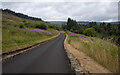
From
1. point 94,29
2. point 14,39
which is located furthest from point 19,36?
point 94,29

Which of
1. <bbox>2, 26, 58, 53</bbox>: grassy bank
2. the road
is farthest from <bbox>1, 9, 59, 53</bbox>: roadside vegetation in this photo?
the road

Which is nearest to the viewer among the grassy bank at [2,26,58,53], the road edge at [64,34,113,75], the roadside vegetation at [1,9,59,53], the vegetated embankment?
the road edge at [64,34,113,75]

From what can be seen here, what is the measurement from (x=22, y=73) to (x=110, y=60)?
4.19 metres

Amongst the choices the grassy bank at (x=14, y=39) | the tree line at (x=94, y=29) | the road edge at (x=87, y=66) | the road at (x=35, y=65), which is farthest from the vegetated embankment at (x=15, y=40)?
the tree line at (x=94, y=29)

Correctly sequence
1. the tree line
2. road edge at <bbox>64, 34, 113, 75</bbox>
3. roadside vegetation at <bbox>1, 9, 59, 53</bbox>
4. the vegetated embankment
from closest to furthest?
road edge at <bbox>64, 34, 113, 75</bbox> → the vegetated embankment → roadside vegetation at <bbox>1, 9, 59, 53</bbox> → the tree line

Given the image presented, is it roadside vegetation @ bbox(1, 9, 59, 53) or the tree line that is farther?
the tree line

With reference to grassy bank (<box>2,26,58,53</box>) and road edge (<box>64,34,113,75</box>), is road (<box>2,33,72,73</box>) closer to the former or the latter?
road edge (<box>64,34,113,75</box>)

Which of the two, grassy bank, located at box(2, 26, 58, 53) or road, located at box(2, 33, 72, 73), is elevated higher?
grassy bank, located at box(2, 26, 58, 53)

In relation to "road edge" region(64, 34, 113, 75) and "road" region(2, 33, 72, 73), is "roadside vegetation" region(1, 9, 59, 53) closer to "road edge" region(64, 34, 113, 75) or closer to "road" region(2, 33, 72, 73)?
"road" region(2, 33, 72, 73)

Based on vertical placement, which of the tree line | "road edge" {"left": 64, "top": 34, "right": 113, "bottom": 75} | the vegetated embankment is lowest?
"road edge" {"left": 64, "top": 34, "right": 113, "bottom": 75}

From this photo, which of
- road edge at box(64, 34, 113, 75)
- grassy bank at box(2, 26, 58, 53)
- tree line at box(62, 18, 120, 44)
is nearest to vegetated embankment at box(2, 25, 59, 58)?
grassy bank at box(2, 26, 58, 53)

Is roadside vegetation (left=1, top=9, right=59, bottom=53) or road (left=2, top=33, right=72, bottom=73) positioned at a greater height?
roadside vegetation (left=1, top=9, right=59, bottom=53)

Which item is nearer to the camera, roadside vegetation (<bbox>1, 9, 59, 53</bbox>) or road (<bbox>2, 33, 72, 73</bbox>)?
road (<bbox>2, 33, 72, 73</bbox>)

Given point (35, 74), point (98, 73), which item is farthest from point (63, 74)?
point (98, 73)
